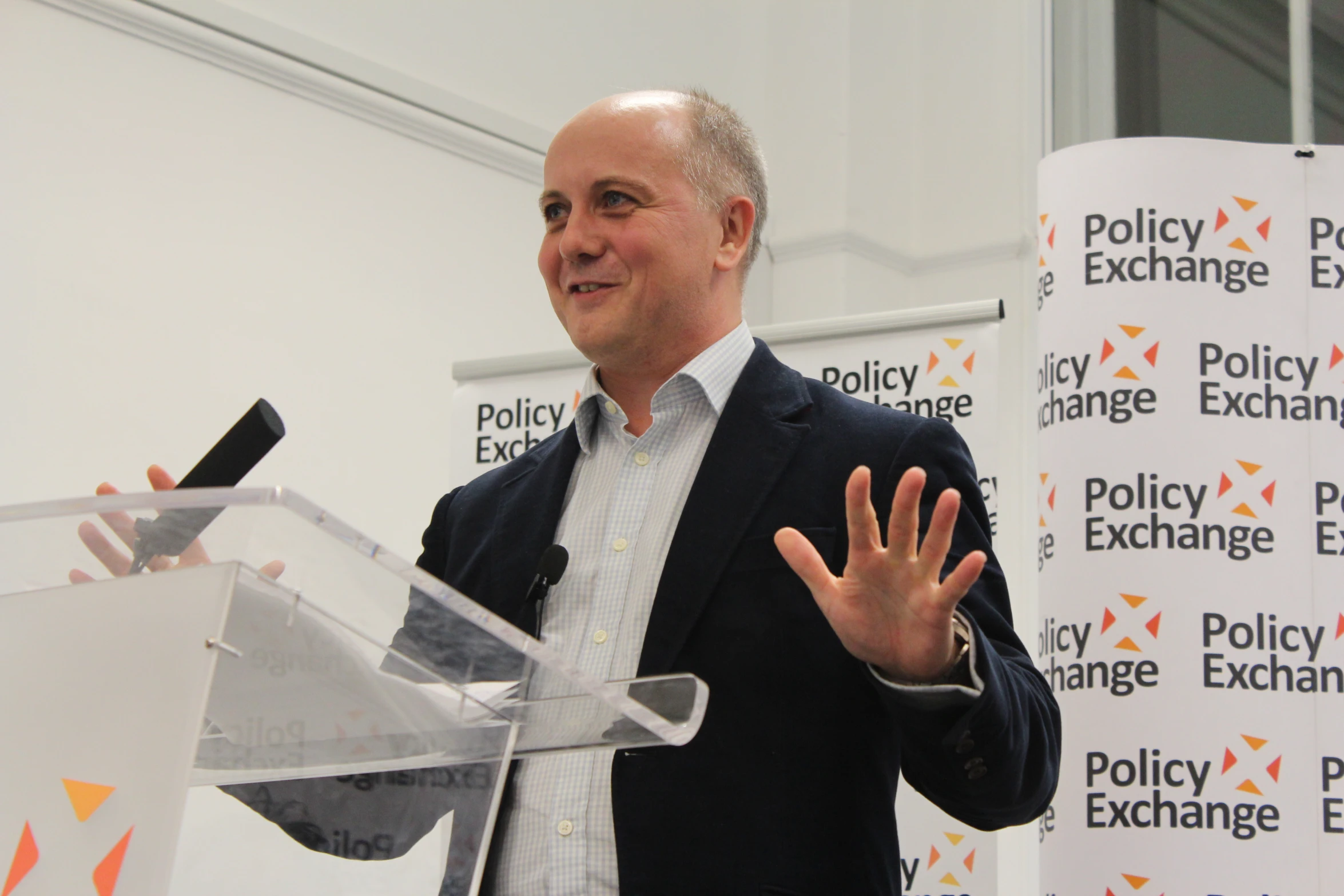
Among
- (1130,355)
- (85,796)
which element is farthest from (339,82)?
(85,796)

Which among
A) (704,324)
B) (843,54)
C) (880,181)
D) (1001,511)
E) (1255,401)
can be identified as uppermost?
(843,54)

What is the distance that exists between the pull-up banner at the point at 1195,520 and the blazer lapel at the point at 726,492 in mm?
1474

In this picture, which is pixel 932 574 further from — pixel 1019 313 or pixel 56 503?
pixel 1019 313

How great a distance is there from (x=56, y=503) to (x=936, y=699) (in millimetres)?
724

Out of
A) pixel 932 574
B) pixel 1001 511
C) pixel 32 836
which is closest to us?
pixel 32 836

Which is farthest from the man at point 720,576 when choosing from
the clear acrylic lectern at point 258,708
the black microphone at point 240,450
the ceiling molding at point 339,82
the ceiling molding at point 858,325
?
the ceiling molding at point 339,82

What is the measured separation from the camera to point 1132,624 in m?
2.91

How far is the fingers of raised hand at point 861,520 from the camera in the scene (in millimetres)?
1148

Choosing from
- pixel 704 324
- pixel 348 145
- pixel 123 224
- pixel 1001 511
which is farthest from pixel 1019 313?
pixel 704 324

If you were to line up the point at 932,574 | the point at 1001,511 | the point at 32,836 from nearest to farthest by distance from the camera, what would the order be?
the point at 32,836 < the point at 932,574 < the point at 1001,511

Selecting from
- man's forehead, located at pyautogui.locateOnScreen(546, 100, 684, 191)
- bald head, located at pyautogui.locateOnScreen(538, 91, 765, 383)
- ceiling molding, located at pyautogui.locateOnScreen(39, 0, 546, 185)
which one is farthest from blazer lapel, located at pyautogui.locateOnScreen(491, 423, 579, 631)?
ceiling molding, located at pyautogui.locateOnScreen(39, 0, 546, 185)

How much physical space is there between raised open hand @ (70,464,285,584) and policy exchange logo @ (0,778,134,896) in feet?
0.42

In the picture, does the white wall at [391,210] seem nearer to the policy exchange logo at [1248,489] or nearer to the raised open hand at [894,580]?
the policy exchange logo at [1248,489]

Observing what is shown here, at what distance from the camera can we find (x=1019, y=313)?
5.55 meters
